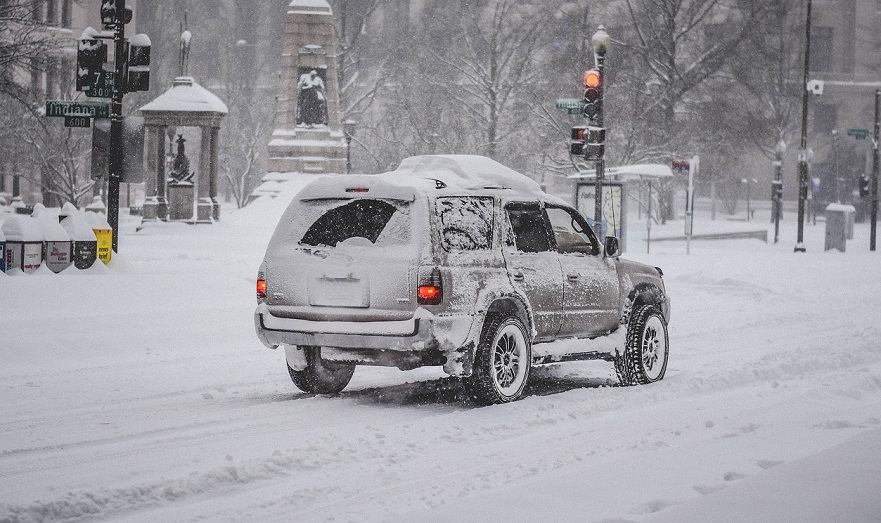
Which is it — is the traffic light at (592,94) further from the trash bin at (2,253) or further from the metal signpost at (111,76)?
the trash bin at (2,253)

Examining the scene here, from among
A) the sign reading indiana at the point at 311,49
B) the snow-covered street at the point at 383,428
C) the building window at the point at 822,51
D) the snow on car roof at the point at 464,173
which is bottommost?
the snow-covered street at the point at 383,428

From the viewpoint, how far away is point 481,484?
22.9ft

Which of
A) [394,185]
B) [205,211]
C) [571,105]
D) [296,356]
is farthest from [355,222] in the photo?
[205,211]

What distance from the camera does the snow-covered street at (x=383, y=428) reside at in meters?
6.44

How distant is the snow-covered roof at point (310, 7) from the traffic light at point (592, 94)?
953 inches

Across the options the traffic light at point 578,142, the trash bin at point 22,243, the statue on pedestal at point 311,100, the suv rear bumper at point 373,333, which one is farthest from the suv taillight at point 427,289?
the statue on pedestal at point 311,100

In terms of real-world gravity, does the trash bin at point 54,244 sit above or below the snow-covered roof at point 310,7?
below

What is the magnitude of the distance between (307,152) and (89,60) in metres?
27.8

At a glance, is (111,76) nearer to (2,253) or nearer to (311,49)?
(2,253)

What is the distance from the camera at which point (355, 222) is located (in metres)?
9.87

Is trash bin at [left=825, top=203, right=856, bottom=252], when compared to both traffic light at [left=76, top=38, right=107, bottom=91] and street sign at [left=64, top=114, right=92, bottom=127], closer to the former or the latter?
traffic light at [left=76, top=38, right=107, bottom=91]

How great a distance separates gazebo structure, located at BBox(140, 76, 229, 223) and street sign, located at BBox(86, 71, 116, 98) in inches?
834

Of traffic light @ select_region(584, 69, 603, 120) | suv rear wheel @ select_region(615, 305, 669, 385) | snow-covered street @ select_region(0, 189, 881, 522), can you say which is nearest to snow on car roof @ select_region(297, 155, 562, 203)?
suv rear wheel @ select_region(615, 305, 669, 385)

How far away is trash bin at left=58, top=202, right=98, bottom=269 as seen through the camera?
15.9m
